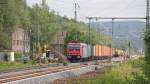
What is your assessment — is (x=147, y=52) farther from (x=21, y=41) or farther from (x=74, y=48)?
(x=21, y=41)

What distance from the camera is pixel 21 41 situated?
12656 cm

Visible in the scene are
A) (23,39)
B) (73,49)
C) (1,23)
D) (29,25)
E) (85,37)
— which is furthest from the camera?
(85,37)

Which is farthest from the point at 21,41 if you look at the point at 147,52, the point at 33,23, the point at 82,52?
the point at 147,52

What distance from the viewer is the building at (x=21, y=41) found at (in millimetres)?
119875

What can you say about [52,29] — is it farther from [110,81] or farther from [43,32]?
[110,81]

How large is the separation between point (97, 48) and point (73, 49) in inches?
625

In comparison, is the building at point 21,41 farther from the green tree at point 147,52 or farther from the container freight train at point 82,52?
the green tree at point 147,52

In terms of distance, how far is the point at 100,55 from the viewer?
105812 millimetres

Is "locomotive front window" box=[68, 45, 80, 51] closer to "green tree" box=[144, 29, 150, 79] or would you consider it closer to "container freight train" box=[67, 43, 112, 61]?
"container freight train" box=[67, 43, 112, 61]

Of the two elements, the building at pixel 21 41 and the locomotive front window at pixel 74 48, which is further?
the building at pixel 21 41

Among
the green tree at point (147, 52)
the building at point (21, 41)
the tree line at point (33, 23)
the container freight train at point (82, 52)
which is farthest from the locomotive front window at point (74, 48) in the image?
the green tree at point (147, 52)

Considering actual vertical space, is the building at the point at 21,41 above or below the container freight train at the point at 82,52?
above

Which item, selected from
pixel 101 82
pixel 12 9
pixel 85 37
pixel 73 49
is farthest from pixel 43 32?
pixel 101 82

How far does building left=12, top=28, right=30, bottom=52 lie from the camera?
393ft
